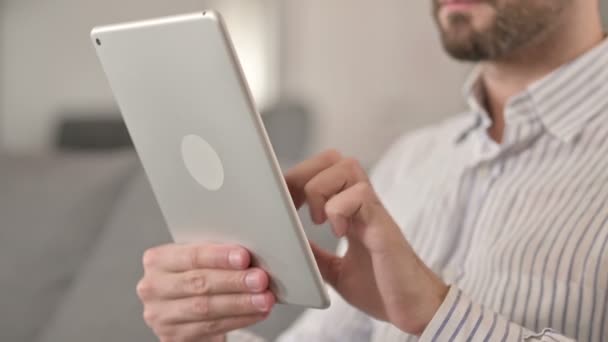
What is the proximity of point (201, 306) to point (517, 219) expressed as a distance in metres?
0.37

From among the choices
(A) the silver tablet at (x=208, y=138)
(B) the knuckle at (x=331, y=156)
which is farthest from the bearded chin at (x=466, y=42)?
(A) the silver tablet at (x=208, y=138)

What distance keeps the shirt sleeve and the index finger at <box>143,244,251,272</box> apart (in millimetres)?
175

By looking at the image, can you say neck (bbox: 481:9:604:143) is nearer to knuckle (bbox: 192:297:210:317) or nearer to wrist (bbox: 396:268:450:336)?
wrist (bbox: 396:268:450:336)

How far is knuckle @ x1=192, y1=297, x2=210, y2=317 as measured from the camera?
2.11ft

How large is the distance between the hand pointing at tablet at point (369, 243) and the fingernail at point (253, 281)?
0.24ft

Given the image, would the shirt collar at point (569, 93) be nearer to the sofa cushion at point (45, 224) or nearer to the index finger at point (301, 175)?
the index finger at point (301, 175)

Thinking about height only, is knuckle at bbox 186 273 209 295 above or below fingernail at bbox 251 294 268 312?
above

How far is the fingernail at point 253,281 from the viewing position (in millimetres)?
619

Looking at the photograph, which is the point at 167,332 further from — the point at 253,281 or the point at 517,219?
A: the point at 517,219

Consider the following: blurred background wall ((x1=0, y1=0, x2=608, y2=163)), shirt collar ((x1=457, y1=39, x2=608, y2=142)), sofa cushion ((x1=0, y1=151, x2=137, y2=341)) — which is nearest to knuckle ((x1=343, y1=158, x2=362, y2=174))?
shirt collar ((x1=457, y1=39, x2=608, y2=142))

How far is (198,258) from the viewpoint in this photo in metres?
0.64

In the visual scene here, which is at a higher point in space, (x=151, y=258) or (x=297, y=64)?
(x=151, y=258)

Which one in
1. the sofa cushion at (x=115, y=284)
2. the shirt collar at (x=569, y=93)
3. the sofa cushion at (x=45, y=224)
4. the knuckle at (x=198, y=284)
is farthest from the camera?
the sofa cushion at (x=45, y=224)

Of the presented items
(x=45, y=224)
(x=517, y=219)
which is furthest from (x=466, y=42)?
(x=45, y=224)
